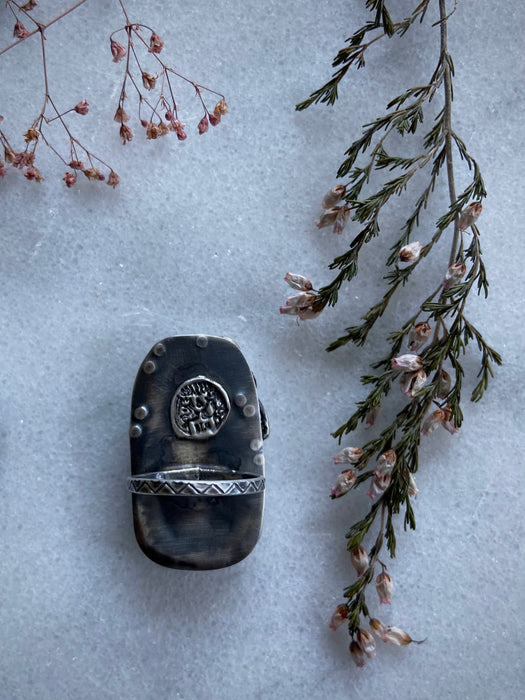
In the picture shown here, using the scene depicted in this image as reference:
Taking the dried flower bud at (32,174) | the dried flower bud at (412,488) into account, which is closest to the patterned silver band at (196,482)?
the dried flower bud at (412,488)

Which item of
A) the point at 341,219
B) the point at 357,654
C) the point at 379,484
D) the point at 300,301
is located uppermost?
the point at 341,219

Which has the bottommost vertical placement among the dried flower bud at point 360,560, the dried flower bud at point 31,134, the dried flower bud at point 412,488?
the dried flower bud at point 360,560

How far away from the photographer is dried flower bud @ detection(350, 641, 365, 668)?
1164mm

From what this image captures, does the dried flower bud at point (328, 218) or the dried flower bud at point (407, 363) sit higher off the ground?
the dried flower bud at point (328, 218)

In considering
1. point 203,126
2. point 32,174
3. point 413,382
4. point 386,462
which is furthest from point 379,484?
point 32,174

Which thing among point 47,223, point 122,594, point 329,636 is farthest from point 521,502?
point 47,223

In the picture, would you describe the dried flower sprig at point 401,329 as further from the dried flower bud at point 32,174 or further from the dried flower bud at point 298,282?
the dried flower bud at point 32,174

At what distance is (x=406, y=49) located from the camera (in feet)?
4.07

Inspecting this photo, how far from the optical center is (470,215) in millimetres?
1098

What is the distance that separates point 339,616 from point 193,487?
305 mm

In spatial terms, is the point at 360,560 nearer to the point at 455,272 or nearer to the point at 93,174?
the point at 455,272

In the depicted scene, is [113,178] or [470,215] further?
[113,178]

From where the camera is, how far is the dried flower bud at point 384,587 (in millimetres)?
1161

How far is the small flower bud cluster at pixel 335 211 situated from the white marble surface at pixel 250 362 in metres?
0.07
